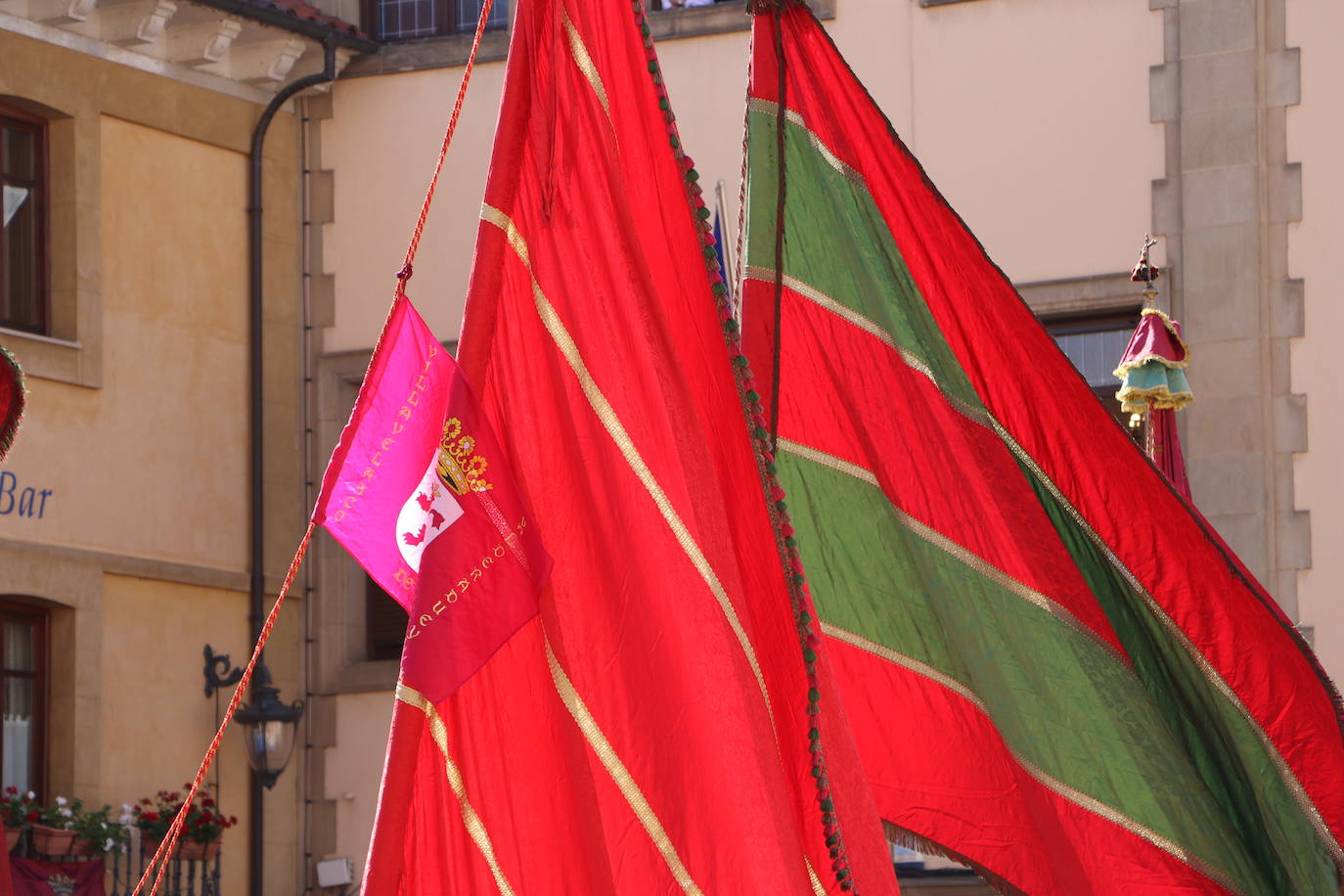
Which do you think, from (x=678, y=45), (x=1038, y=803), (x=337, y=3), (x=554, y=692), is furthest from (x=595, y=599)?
(x=337, y=3)

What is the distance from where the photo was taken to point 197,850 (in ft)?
47.1

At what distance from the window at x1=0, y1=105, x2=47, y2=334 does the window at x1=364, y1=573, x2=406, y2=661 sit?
256 cm

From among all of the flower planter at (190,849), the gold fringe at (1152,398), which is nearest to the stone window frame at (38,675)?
the flower planter at (190,849)

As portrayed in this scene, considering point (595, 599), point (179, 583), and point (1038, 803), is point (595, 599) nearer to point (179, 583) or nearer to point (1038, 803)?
point (1038, 803)

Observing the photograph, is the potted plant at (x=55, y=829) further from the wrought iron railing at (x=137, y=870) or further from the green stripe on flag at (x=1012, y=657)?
the green stripe on flag at (x=1012, y=657)

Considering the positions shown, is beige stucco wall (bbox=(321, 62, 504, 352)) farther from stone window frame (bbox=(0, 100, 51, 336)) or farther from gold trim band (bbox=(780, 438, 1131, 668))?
gold trim band (bbox=(780, 438, 1131, 668))

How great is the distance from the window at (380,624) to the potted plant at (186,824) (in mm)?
1679

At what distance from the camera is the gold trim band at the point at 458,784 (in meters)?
3.98

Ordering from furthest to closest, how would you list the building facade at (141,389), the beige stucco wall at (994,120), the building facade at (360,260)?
the beige stucco wall at (994,120) < the building facade at (141,389) < the building facade at (360,260)

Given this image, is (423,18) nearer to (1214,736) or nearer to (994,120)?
(994,120)

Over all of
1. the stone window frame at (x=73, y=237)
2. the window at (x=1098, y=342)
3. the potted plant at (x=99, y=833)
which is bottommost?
the potted plant at (x=99, y=833)

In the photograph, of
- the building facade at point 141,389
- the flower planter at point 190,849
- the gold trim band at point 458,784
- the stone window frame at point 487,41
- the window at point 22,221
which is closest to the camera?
the gold trim band at point 458,784

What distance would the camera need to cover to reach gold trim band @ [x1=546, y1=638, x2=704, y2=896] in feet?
13.1

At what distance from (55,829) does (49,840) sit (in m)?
0.06
